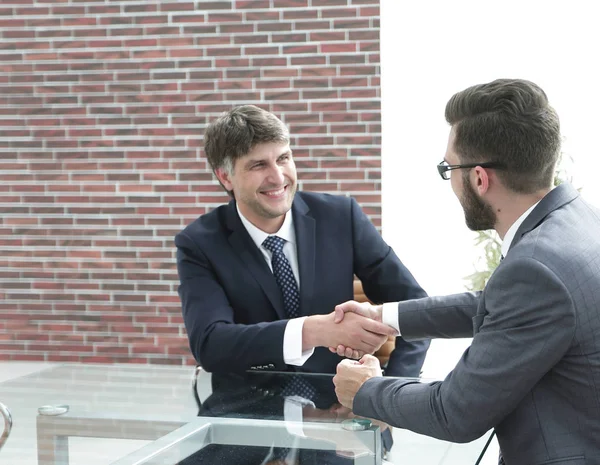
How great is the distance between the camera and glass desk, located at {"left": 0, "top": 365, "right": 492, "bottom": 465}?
6.07 ft

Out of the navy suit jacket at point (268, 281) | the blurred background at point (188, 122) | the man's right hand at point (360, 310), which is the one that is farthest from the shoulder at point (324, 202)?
the blurred background at point (188, 122)

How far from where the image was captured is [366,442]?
186 cm

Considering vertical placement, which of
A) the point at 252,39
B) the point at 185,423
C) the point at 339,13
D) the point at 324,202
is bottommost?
the point at 185,423

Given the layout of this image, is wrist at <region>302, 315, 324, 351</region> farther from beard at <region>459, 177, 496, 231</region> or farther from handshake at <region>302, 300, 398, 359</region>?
beard at <region>459, 177, 496, 231</region>

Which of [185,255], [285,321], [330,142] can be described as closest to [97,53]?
[330,142]

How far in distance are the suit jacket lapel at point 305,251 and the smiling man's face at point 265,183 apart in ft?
0.26

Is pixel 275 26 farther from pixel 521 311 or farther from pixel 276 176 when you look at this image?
pixel 521 311

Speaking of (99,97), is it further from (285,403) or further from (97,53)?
(285,403)

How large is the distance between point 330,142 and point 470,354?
3657 millimetres

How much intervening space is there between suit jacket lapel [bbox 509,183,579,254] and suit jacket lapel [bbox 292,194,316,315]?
4.40 feet

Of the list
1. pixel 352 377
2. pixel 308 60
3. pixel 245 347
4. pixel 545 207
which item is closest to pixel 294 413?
pixel 352 377

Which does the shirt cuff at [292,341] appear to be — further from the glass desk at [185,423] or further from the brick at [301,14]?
the brick at [301,14]

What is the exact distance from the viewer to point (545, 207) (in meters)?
1.74

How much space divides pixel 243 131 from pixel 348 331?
822 millimetres
